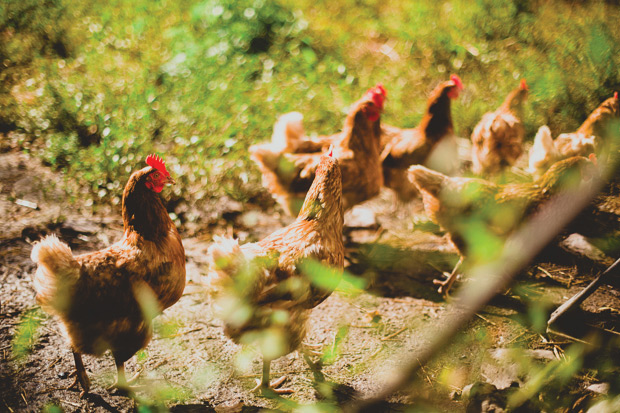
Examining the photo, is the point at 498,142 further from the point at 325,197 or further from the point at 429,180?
the point at 325,197

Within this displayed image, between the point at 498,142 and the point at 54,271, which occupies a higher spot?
the point at 54,271

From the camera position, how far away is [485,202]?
341 centimetres

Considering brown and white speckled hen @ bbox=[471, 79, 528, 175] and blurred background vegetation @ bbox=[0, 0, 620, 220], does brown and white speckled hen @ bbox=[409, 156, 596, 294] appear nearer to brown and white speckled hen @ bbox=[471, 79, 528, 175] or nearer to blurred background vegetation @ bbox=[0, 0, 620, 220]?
brown and white speckled hen @ bbox=[471, 79, 528, 175]

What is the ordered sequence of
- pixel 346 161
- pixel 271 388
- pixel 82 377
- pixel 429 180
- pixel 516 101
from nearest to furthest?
pixel 82 377 → pixel 271 388 → pixel 429 180 → pixel 346 161 → pixel 516 101

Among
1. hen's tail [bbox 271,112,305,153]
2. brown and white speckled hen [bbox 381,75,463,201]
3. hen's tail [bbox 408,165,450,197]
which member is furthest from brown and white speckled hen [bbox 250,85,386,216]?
hen's tail [bbox 408,165,450,197]

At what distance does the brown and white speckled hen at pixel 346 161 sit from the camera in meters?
3.86

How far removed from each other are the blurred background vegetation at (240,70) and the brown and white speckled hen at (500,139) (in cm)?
84

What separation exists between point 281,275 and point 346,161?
1.68m

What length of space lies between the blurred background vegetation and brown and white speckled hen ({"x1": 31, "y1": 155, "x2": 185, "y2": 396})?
173 centimetres

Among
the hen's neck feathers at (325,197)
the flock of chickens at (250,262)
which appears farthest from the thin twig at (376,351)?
the hen's neck feathers at (325,197)

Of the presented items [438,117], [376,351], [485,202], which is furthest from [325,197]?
[438,117]

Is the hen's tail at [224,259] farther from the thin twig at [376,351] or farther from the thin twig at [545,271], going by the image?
the thin twig at [545,271]

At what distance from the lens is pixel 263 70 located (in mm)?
6246

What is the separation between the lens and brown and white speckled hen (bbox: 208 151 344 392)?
2311mm
